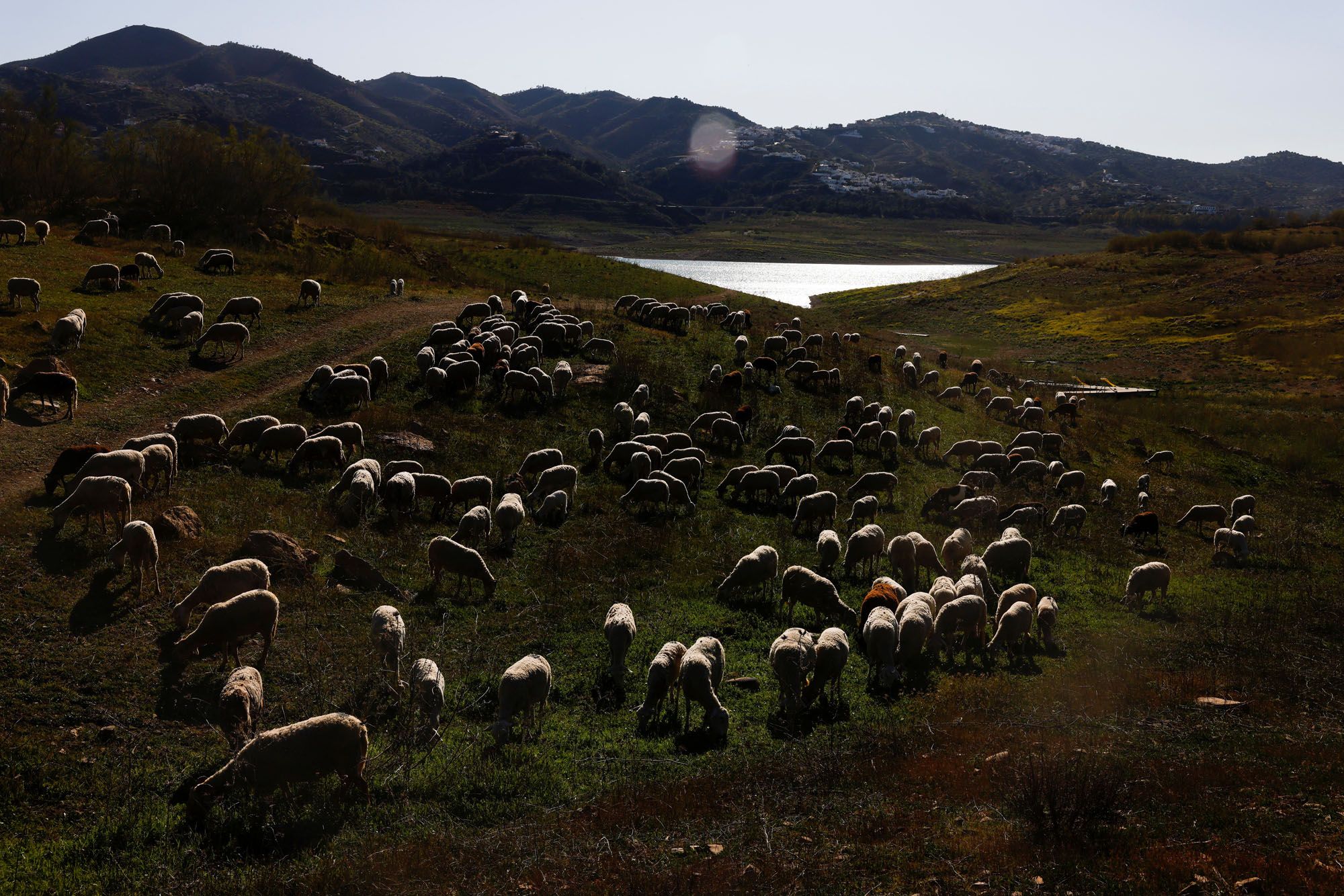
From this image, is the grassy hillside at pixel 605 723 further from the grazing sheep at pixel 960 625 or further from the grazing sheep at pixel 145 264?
the grazing sheep at pixel 145 264

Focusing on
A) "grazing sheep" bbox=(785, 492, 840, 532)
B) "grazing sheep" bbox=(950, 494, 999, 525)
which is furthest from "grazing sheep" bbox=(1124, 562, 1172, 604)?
"grazing sheep" bbox=(785, 492, 840, 532)

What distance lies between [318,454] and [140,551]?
21.8ft

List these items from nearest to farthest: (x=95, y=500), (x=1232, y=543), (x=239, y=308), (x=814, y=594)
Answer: (x=95, y=500), (x=814, y=594), (x=1232, y=543), (x=239, y=308)

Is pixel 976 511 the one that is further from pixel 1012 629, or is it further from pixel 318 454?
pixel 318 454

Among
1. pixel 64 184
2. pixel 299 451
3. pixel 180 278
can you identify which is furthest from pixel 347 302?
pixel 64 184

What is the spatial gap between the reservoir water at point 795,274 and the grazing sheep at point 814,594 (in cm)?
6857

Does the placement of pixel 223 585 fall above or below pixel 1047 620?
above

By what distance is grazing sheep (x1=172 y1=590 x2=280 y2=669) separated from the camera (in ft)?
33.1

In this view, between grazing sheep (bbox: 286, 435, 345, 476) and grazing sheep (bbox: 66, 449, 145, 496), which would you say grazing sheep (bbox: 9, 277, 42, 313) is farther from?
grazing sheep (bbox: 66, 449, 145, 496)

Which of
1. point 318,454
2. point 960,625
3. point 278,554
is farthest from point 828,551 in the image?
point 318,454

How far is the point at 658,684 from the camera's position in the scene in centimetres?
1088

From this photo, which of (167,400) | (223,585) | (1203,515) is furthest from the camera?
(1203,515)

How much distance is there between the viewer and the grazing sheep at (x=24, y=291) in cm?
2309

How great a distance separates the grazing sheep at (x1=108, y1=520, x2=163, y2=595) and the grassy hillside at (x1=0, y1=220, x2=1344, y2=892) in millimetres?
276
